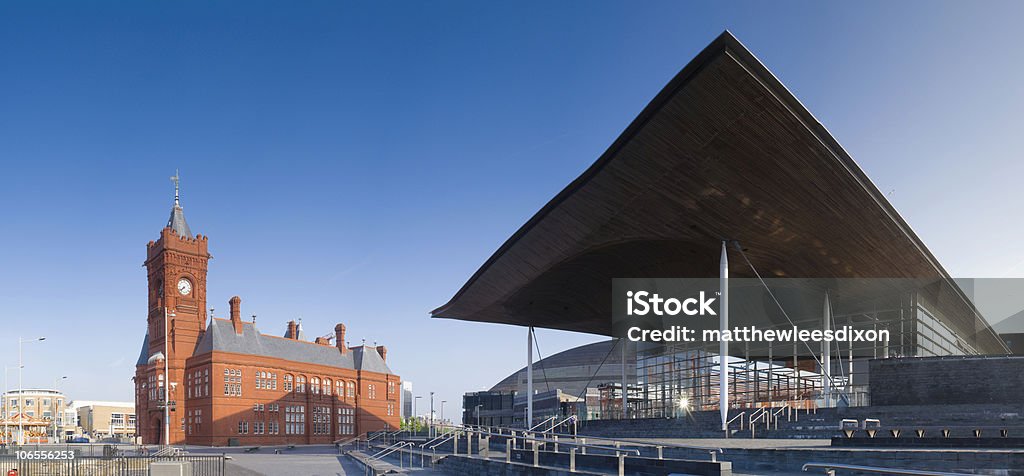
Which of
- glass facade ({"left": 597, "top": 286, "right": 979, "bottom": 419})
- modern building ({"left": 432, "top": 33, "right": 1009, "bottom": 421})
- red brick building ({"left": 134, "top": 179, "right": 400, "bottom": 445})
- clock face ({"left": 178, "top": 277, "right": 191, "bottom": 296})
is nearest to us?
modern building ({"left": 432, "top": 33, "right": 1009, "bottom": 421})

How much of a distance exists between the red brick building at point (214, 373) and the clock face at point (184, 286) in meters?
0.10

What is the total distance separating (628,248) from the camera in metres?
32.2

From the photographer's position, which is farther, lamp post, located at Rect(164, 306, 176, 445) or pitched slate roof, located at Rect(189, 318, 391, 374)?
pitched slate roof, located at Rect(189, 318, 391, 374)

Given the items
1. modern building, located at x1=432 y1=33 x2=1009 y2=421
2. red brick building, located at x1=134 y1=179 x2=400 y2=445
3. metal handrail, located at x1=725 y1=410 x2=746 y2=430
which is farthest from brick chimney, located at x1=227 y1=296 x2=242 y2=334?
metal handrail, located at x1=725 y1=410 x2=746 y2=430

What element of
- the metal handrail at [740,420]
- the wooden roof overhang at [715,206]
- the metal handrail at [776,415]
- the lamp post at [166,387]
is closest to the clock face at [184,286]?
the lamp post at [166,387]

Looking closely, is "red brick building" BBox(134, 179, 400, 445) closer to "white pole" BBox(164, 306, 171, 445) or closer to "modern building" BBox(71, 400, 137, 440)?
"white pole" BBox(164, 306, 171, 445)

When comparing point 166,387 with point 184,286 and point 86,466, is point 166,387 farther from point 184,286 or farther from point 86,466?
point 184,286

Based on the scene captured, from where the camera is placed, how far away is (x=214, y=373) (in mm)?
70188

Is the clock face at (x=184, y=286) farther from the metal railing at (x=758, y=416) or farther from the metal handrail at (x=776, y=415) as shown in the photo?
the metal handrail at (x=776, y=415)

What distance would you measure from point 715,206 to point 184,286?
65.3m

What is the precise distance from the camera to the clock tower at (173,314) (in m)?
73.1

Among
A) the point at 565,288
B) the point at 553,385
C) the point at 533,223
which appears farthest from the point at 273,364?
the point at 533,223

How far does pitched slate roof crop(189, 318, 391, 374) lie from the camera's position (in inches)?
2908

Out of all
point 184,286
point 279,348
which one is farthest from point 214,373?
point 279,348
